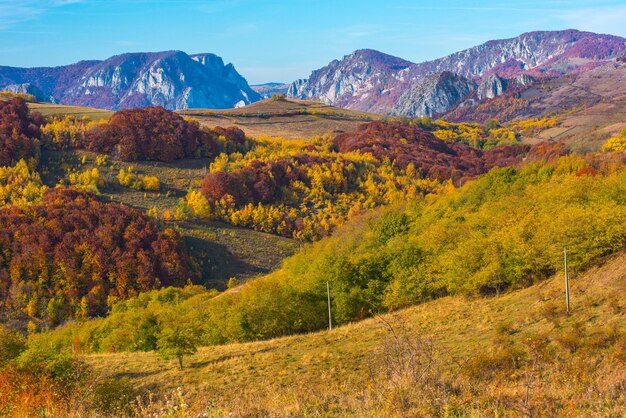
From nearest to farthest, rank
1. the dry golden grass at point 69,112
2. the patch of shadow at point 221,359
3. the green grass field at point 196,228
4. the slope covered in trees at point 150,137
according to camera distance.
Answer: the patch of shadow at point 221,359 < the green grass field at point 196,228 < the slope covered in trees at point 150,137 < the dry golden grass at point 69,112

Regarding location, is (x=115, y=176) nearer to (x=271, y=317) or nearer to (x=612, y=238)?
(x=271, y=317)

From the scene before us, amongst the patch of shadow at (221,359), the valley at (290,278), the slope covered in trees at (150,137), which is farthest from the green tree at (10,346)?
the slope covered in trees at (150,137)

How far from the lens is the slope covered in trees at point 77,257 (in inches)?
2822

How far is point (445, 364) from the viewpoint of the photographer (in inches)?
876

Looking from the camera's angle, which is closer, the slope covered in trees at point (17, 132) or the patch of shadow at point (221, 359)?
the patch of shadow at point (221, 359)

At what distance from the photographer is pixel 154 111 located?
14188 centimetres

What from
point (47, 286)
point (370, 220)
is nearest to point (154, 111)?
point (47, 286)

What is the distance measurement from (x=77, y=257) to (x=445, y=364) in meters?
73.3

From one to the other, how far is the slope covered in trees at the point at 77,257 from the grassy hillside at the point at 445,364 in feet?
130

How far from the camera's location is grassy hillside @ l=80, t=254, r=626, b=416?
29.9 feet

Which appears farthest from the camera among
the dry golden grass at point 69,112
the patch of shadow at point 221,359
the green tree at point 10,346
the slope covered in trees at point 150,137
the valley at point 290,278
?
the dry golden grass at point 69,112

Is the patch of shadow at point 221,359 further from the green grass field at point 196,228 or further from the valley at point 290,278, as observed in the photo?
the green grass field at point 196,228

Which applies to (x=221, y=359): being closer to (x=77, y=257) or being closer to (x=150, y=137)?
(x=77, y=257)

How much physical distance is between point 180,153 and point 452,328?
110624 millimetres
